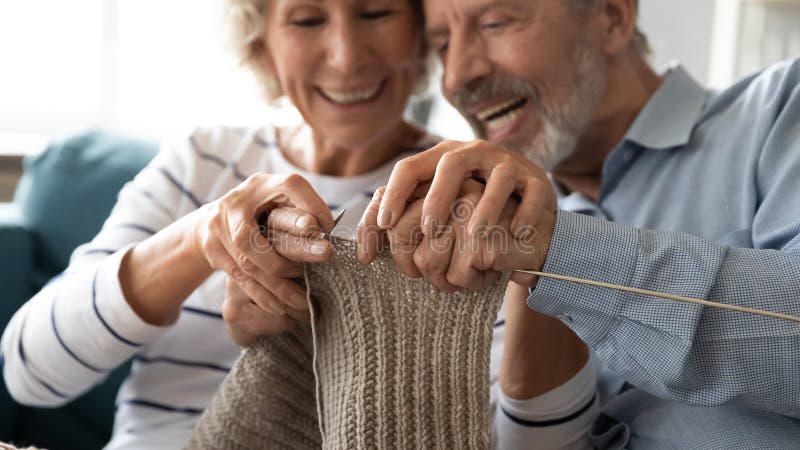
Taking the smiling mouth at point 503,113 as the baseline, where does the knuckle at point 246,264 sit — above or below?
above

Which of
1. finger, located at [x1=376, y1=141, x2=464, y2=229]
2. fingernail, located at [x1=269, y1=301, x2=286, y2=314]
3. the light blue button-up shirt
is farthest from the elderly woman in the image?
finger, located at [x1=376, y1=141, x2=464, y2=229]

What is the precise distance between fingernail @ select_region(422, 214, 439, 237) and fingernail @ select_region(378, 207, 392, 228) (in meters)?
0.04

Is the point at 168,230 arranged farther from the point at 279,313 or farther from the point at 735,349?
the point at 735,349

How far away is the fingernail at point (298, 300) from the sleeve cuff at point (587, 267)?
0.85 ft

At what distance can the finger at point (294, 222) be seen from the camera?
0.86 m

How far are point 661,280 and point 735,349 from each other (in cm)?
10

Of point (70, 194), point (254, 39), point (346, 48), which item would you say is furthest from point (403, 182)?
point (70, 194)

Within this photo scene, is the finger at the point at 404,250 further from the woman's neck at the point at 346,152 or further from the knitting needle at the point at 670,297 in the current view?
the woman's neck at the point at 346,152

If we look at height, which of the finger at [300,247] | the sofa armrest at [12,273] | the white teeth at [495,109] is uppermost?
the finger at [300,247]

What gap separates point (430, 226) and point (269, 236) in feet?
0.67

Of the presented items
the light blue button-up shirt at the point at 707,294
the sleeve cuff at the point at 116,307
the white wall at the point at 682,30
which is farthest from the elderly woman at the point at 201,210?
the white wall at the point at 682,30

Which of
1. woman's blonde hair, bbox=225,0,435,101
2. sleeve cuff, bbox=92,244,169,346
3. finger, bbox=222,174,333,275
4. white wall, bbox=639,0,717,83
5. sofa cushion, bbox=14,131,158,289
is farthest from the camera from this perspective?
Result: white wall, bbox=639,0,717,83

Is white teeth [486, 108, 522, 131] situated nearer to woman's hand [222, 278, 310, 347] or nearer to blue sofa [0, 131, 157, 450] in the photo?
woman's hand [222, 278, 310, 347]

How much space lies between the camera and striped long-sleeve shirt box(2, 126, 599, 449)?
122 cm
